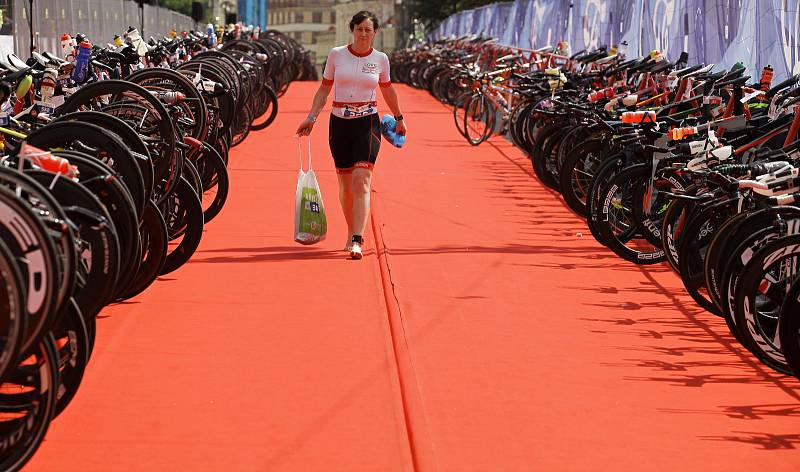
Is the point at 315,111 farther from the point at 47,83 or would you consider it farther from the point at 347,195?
the point at 47,83

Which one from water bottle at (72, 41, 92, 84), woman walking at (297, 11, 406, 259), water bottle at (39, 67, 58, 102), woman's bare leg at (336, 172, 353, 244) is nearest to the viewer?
water bottle at (39, 67, 58, 102)

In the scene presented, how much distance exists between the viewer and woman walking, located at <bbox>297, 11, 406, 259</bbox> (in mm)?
9711

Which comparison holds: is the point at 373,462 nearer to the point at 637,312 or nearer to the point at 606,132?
the point at 637,312


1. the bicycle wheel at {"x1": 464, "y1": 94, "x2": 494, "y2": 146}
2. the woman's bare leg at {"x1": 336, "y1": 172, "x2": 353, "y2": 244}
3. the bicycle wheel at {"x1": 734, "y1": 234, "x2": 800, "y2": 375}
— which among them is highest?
the bicycle wheel at {"x1": 734, "y1": 234, "x2": 800, "y2": 375}

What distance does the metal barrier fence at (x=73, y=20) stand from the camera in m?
16.4

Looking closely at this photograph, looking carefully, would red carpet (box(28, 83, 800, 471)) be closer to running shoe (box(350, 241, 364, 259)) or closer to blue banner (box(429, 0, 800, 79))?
running shoe (box(350, 241, 364, 259))

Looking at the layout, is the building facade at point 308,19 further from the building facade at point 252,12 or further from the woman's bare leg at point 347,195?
the woman's bare leg at point 347,195

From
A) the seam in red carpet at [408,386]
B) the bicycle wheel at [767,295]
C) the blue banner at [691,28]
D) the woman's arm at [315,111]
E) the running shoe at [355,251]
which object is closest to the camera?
the seam in red carpet at [408,386]

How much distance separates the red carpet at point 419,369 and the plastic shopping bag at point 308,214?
129mm

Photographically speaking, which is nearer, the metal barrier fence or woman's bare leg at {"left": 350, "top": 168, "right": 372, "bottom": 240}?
woman's bare leg at {"left": 350, "top": 168, "right": 372, "bottom": 240}

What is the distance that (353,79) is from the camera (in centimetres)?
972

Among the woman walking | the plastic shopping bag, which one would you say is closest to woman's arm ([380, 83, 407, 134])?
the woman walking

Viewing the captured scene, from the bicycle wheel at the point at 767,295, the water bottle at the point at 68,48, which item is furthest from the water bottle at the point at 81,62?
the bicycle wheel at the point at 767,295

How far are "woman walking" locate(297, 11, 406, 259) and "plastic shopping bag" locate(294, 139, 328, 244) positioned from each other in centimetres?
22
